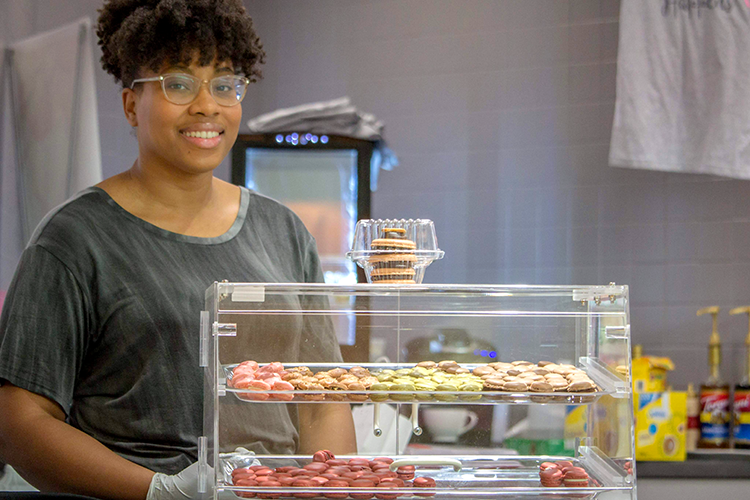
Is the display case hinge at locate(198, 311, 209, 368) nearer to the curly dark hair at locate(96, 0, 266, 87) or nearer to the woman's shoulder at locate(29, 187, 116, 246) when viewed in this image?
the woman's shoulder at locate(29, 187, 116, 246)

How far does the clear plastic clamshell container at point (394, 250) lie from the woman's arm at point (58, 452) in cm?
46

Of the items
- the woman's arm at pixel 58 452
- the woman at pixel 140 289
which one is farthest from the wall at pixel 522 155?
the woman's arm at pixel 58 452

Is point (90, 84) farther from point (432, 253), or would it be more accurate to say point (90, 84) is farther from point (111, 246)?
point (432, 253)

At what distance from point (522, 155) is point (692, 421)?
1.12 meters

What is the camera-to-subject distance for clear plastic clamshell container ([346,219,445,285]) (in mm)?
1078

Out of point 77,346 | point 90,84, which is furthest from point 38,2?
point 77,346

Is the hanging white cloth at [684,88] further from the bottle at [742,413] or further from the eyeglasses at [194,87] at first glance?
the eyeglasses at [194,87]

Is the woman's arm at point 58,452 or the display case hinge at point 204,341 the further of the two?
the woman's arm at point 58,452

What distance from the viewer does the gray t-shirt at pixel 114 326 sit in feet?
3.73

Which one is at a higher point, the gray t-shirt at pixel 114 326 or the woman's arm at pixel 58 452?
the gray t-shirt at pixel 114 326

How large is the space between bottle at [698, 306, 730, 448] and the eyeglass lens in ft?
5.91

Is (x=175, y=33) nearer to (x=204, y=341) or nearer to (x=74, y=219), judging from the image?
(x=74, y=219)

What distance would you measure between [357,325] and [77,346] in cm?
47

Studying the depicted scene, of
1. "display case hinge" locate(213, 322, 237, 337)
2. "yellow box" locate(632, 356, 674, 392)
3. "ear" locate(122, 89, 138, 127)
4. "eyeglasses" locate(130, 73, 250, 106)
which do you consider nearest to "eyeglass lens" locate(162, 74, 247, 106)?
"eyeglasses" locate(130, 73, 250, 106)
